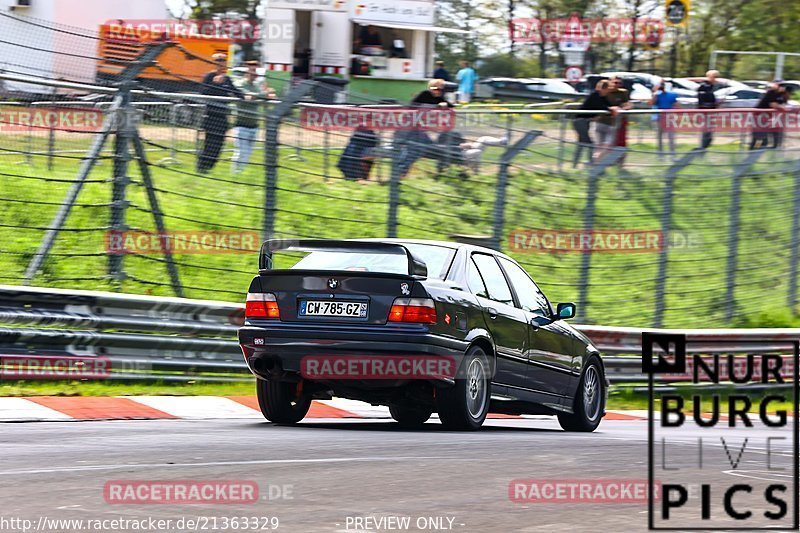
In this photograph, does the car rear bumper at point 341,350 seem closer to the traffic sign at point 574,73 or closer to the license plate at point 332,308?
the license plate at point 332,308

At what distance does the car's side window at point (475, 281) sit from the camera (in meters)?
10.5

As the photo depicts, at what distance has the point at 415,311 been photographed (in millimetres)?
9766

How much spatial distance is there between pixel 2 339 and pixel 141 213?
278 cm

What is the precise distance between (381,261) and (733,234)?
8692 mm

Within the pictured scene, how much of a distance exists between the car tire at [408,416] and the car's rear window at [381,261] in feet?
4.32

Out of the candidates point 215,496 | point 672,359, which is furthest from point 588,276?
point 215,496

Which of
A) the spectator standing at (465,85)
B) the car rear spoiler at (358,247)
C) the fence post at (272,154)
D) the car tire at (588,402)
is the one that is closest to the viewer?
the car rear spoiler at (358,247)

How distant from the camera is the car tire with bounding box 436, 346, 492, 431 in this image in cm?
1002

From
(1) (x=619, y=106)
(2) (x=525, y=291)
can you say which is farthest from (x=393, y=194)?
(1) (x=619, y=106)

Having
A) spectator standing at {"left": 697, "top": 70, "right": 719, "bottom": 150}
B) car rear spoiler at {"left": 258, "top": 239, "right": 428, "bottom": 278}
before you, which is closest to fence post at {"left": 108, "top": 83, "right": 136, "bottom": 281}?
car rear spoiler at {"left": 258, "top": 239, "right": 428, "bottom": 278}

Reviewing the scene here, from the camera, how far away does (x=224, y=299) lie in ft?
48.0

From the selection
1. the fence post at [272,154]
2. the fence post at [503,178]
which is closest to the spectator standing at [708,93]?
the fence post at [503,178]

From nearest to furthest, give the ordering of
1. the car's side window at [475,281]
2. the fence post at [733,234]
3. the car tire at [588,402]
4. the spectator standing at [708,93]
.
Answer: the car's side window at [475,281]
the car tire at [588,402]
the fence post at [733,234]
the spectator standing at [708,93]

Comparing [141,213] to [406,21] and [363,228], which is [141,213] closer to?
[363,228]
